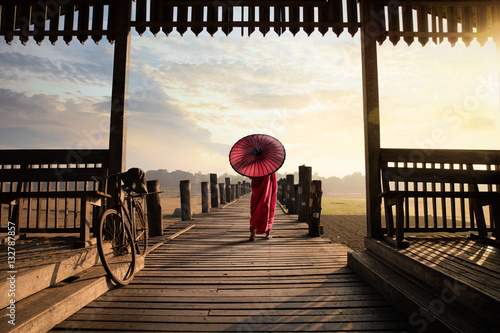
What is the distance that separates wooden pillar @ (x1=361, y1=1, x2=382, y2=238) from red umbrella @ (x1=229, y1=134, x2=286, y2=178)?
140 centimetres

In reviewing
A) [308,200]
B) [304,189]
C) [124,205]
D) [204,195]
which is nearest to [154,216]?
[124,205]

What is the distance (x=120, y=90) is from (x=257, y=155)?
94.6 inches

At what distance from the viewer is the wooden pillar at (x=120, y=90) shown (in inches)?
171

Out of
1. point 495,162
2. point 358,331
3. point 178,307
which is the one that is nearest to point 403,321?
point 358,331

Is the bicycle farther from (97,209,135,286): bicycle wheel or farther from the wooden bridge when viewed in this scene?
the wooden bridge

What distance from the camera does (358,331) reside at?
6.99 feet

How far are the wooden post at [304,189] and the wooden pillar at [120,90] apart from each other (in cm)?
472

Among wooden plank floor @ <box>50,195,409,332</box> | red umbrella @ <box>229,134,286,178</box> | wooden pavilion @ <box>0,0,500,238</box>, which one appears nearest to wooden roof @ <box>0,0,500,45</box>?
wooden pavilion @ <box>0,0,500,238</box>

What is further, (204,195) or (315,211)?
(204,195)

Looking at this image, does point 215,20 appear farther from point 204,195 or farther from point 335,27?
point 204,195

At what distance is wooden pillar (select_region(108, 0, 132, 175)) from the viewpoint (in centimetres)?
436

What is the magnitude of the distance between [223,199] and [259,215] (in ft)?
34.4

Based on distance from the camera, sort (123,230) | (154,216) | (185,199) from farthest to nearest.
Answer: (185,199), (154,216), (123,230)

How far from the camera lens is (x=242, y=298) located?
8.86 ft
